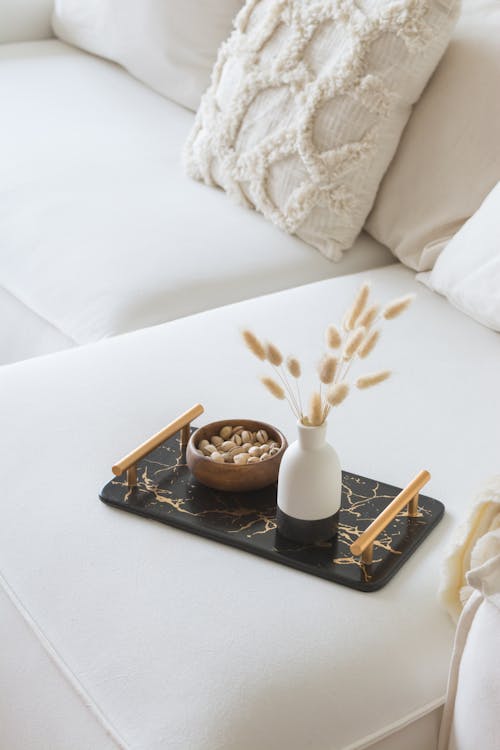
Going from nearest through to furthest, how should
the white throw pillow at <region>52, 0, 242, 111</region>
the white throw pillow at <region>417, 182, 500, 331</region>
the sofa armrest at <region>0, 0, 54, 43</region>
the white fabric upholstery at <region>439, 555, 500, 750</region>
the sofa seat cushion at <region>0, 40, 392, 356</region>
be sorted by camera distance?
the white fabric upholstery at <region>439, 555, 500, 750</region>, the white throw pillow at <region>417, 182, 500, 331</region>, the sofa seat cushion at <region>0, 40, 392, 356</region>, the white throw pillow at <region>52, 0, 242, 111</region>, the sofa armrest at <region>0, 0, 54, 43</region>

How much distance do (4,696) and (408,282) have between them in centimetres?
103

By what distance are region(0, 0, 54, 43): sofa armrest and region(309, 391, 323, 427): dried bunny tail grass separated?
7.12 feet

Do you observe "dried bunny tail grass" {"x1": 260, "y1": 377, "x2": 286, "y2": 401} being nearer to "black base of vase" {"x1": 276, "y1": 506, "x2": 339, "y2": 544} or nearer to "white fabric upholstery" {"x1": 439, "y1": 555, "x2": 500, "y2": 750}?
"black base of vase" {"x1": 276, "y1": 506, "x2": 339, "y2": 544}

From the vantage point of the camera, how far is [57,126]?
2.29m

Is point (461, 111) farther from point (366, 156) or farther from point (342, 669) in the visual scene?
point (342, 669)

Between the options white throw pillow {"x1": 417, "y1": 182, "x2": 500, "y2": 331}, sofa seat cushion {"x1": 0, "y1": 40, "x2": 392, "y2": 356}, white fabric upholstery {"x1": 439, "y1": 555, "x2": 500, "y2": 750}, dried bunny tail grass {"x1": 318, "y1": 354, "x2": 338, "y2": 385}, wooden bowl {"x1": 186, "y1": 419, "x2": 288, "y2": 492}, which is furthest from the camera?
sofa seat cushion {"x1": 0, "y1": 40, "x2": 392, "y2": 356}

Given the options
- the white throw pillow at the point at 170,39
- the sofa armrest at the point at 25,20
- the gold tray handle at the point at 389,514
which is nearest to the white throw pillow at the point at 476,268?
the gold tray handle at the point at 389,514

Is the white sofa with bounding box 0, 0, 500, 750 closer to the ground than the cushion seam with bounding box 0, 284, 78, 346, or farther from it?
farther from it

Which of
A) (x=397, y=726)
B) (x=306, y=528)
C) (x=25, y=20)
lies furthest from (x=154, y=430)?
(x=25, y=20)

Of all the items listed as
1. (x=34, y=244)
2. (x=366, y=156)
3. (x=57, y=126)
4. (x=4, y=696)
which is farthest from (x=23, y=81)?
(x=4, y=696)

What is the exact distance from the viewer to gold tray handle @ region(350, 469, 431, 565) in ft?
3.33

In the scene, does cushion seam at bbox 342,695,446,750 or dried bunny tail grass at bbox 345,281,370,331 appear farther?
dried bunny tail grass at bbox 345,281,370,331

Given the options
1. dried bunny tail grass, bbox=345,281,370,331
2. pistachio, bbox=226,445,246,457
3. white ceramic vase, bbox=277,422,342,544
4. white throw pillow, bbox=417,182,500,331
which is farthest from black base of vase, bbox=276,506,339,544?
white throw pillow, bbox=417,182,500,331

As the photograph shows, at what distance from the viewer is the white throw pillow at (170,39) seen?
242cm
